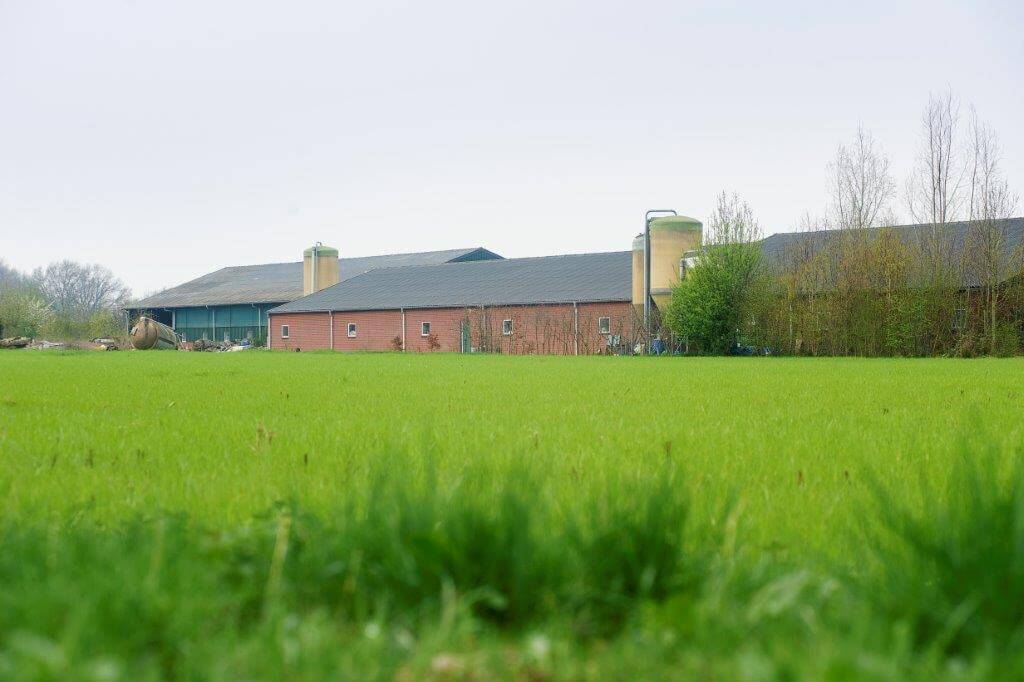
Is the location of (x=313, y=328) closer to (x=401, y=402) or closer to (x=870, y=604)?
(x=401, y=402)

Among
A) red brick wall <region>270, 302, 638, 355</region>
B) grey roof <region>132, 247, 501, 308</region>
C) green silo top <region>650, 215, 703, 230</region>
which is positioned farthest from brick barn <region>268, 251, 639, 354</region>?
grey roof <region>132, 247, 501, 308</region>

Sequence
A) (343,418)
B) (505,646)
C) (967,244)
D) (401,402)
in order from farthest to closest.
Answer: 1. (967,244)
2. (401,402)
3. (343,418)
4. (505,646)

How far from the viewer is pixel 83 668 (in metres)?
1.44

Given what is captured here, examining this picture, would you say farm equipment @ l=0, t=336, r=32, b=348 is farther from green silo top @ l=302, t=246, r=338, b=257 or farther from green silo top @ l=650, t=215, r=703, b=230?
green silo top @ l=650, t=215, r=703, b=230

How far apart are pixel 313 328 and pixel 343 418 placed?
47.5 m

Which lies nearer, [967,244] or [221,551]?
[221,551]

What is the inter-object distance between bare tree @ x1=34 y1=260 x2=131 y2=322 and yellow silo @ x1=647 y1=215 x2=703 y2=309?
83697 millimetres

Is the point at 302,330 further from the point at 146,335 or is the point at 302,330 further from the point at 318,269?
the point at 146,335

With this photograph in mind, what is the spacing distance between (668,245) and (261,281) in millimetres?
39971

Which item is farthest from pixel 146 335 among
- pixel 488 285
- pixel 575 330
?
pixel 575 330

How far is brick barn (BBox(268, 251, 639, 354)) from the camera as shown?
42.4 m

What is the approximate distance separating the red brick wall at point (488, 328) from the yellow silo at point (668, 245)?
1.81 meters

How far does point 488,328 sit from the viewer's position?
143 feet

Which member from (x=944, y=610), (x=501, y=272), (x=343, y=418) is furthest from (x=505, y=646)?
(x=501, y=272)
